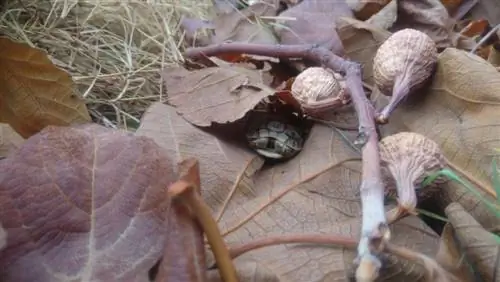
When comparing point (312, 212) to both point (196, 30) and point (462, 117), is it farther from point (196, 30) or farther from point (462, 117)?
point (196, 30)

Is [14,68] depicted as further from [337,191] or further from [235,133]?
[337,191]

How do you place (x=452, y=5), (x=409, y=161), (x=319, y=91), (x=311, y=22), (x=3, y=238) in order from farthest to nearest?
(x=452, y=5)
(x=311, y=22)
(x=319, y=91)
(x=409, y=161)
(x=3, y=238)

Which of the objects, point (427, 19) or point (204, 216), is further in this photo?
point (427, 19)

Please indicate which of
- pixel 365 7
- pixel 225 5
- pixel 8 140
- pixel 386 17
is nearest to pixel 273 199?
pixel 8 140

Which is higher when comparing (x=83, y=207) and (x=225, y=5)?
(x=83, y=207)

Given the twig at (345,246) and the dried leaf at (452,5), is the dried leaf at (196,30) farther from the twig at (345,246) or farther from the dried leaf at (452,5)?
the twig at (345,246)

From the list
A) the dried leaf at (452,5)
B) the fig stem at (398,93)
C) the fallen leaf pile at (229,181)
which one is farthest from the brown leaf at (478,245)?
the dried leaf at (452,5)
